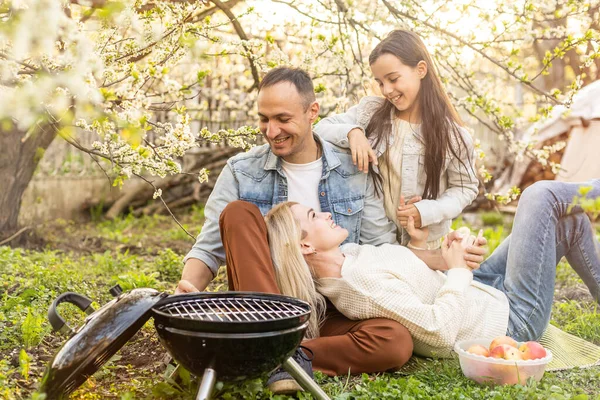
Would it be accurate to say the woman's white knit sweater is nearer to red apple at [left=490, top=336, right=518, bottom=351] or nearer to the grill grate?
red apple at [left=490, top=336, right=518, bottom=351]

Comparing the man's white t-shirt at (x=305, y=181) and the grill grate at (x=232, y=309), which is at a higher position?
the man's white t-shirt at (x=305, y=181)

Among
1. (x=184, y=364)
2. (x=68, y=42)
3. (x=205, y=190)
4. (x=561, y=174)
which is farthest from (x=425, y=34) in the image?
(x=205, y=190)

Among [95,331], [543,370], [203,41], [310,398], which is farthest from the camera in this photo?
[203,41]

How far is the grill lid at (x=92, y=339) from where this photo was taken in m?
2.31

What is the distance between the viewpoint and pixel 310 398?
2.79 meters

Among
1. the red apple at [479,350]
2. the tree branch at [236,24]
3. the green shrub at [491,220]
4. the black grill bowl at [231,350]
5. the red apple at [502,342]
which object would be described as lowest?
the green shrub at [491,220]

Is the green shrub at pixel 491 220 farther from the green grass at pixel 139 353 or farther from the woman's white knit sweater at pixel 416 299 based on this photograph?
the woman's white knit sweater at pixel 416 299

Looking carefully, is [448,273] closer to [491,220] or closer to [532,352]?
[532,352]

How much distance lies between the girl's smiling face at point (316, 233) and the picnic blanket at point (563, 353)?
700 mm

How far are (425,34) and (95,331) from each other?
3403mm

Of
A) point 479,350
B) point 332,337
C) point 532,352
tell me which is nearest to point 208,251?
point 332,337

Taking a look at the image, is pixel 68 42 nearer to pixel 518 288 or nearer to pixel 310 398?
pixel 310 398

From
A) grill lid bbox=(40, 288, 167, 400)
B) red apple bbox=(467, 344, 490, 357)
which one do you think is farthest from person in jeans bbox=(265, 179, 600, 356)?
grill lid bbox=(40, 288, 167, 400)

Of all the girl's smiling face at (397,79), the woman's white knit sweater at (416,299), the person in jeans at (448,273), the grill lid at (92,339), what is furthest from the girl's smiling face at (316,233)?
the grill lid at (92,339)
